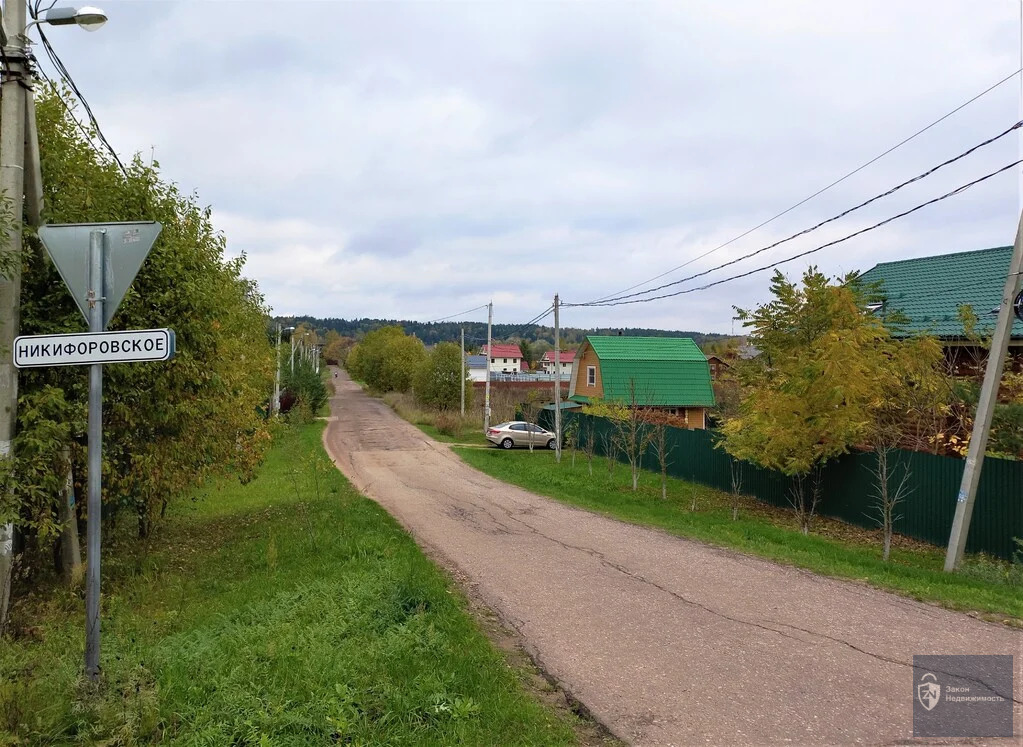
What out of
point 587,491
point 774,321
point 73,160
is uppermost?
point 73,160

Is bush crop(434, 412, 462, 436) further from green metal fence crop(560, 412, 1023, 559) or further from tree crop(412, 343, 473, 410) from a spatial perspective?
green metal fence crop(560, 412, 1023, 559)

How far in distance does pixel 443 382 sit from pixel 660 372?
1309cm

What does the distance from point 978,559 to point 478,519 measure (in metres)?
7.86

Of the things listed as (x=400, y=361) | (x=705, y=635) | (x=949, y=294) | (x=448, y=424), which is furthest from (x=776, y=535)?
(x=400, y=361)

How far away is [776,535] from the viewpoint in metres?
11.5

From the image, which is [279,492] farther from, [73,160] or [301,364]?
[301,364]

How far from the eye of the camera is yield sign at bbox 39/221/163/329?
3.77 m

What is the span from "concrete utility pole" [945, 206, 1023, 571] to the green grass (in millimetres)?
7152

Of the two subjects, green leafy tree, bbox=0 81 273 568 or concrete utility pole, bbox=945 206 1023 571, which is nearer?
green leafy tree, bbox=0 81 273 568

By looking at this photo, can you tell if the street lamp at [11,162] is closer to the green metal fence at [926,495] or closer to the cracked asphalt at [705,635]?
the cracked asphalt at [705,635]

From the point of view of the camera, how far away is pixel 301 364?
44438 millimetres

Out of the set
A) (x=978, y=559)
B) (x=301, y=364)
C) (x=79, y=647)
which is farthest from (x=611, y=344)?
(x=79, y=647)

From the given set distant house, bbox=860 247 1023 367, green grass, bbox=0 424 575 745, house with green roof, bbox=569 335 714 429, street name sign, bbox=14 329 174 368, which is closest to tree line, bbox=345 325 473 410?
house with green roof, bbox=569 335 714 429

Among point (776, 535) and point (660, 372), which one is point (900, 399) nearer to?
point (776, 535)
